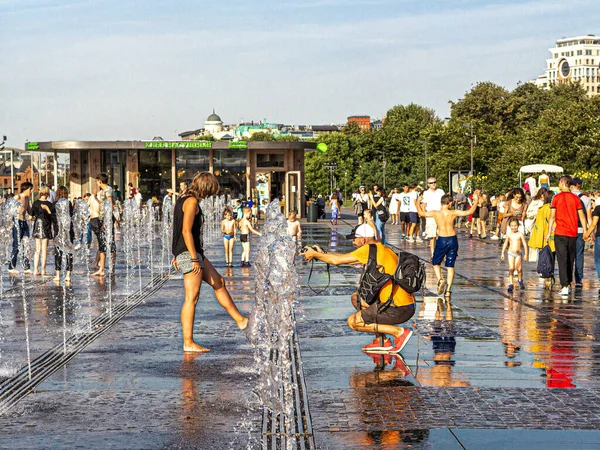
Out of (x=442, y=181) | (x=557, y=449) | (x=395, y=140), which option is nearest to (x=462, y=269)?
(x=557, y=449)

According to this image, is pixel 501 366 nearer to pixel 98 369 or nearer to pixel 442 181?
pixel 98 369

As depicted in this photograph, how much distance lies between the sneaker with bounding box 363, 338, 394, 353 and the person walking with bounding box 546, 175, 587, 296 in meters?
6.33

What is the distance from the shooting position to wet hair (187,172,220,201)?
9.54 m

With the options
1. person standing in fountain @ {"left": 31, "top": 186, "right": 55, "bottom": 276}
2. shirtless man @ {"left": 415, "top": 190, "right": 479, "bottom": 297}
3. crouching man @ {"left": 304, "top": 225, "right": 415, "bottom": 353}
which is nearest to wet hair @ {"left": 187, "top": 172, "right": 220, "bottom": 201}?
crouching man @ {"left": 304, "top": 225, "right": 415, "bottom": 353}

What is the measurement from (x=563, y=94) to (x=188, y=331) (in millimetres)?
88471

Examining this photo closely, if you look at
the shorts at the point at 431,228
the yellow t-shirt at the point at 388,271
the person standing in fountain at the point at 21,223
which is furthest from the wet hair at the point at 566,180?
the person standing in fountain at the point at 21,223

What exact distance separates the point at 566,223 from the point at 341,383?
8282mm

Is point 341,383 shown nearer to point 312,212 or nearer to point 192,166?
point 312,212

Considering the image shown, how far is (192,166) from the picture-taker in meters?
47.3

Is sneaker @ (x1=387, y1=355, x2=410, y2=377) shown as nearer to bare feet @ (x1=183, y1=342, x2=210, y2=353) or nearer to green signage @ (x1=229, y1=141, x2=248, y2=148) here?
bare feet @ (x1=183, y1=342, x2=210, y2=353)

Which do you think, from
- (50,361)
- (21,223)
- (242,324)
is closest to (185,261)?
(242,324)

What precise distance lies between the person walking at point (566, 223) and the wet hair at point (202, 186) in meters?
7.15

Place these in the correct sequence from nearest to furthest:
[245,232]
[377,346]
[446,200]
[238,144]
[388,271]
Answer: [388,271], [377,346], [446,200], [245,232], [238,144]

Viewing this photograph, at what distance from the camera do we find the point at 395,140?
347ft
